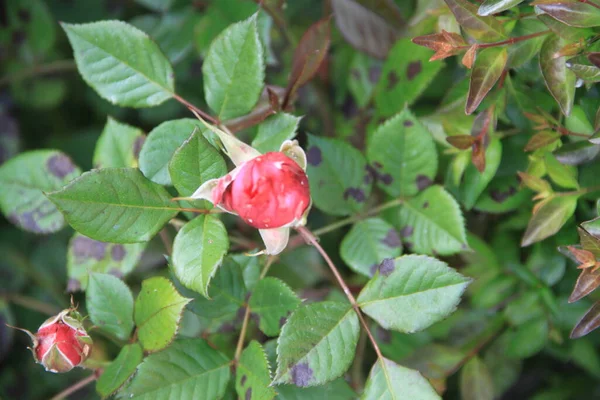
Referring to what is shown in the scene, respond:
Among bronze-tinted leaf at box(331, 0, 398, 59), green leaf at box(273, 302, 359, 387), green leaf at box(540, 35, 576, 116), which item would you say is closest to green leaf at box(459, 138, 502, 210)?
green leaf at box(540, 35, 576, 116)

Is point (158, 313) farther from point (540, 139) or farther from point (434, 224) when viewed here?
point (540, 139)

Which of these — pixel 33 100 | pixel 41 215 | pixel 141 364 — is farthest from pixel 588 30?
pixel 33 100

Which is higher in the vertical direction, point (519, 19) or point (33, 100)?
point (519, 19)

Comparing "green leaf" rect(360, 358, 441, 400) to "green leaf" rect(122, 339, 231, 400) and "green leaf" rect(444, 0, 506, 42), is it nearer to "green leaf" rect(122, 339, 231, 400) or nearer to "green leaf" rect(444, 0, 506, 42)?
"green leaf" rect(122, 339, 231, 400)

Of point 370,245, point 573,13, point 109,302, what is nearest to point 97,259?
point 109,302

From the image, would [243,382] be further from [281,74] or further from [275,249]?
[281,74]

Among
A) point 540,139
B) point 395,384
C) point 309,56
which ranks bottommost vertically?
point 395,384
